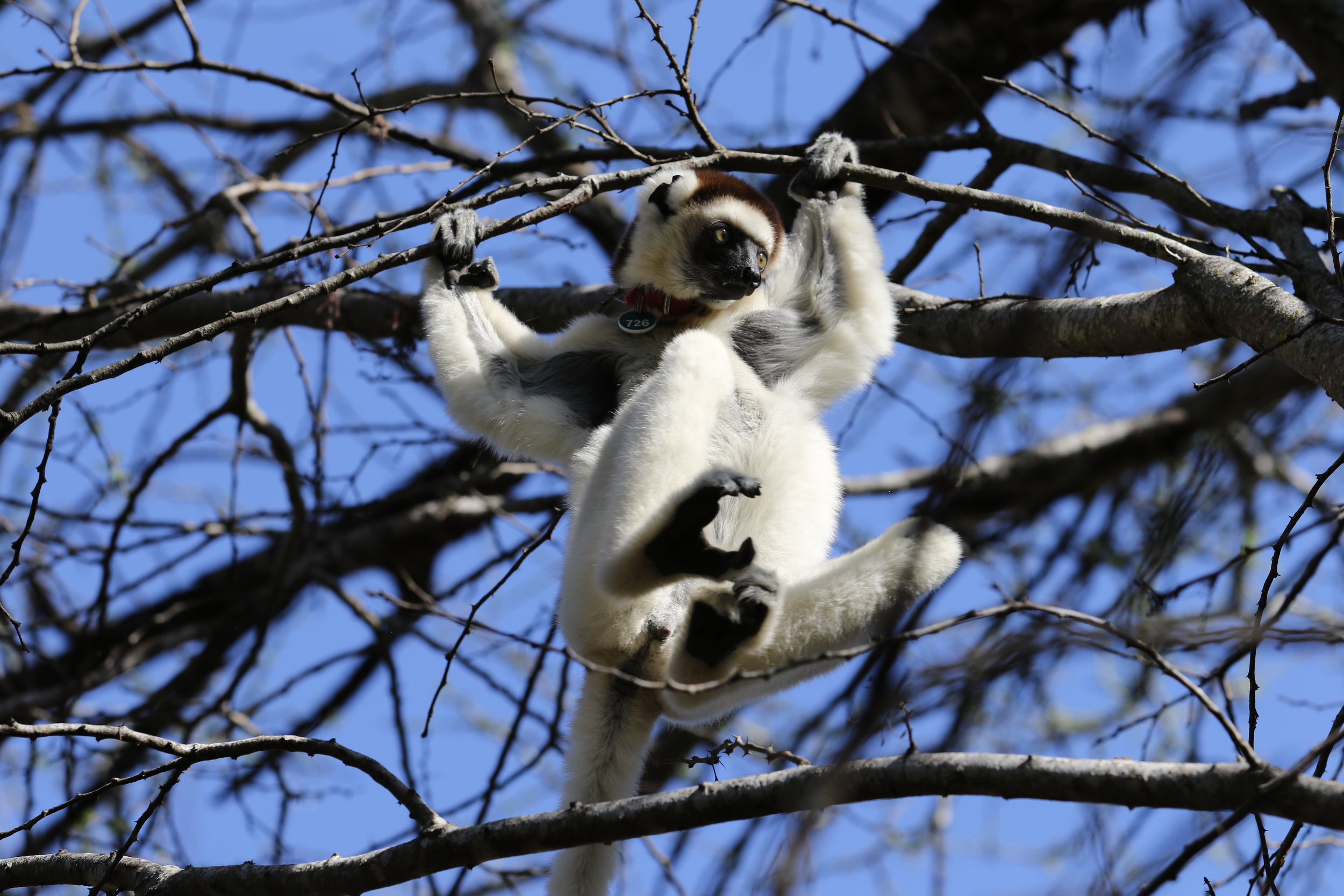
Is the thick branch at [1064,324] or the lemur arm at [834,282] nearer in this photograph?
the thick branch at [1064,324]

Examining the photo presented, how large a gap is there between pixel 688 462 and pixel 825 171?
4.93ft

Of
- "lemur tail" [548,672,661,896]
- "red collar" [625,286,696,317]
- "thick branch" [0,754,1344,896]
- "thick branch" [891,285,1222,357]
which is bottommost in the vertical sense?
"thick branch" [0,754,1344,896]

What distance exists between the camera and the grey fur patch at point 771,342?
4078mm

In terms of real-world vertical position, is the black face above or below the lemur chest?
above

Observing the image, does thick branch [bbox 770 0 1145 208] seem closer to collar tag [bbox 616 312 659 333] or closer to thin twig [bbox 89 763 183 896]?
collar tag [bbox 616 312 659 333]

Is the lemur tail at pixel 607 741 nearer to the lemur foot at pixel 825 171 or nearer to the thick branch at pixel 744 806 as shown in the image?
the thick branch at pixel 744 806

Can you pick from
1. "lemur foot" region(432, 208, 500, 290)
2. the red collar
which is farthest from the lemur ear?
"lemur foot" region(432, 208, 500, 290)

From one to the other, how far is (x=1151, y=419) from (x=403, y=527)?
15.5ft

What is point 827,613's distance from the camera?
3.21 metres

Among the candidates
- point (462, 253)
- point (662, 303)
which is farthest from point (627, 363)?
point (462, 253)

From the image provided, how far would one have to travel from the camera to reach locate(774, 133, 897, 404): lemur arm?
13.4 ft

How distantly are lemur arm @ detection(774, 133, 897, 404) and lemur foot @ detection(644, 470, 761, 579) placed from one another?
116 cm

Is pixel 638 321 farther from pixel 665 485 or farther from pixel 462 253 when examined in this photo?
pixel 665 485

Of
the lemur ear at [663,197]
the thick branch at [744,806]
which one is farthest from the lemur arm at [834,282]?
the thick branch at [744,806]
